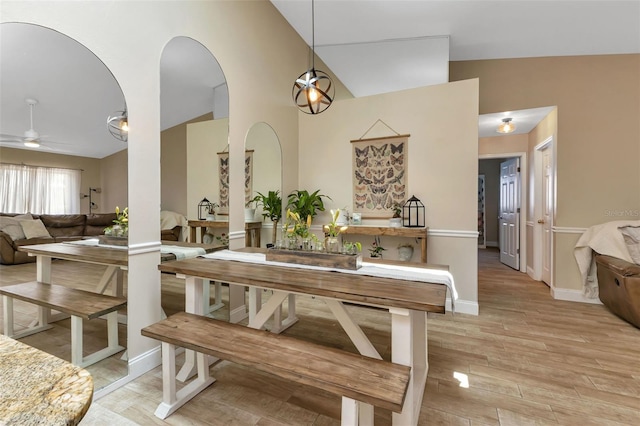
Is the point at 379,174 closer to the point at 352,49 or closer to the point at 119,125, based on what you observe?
the point at 352,49

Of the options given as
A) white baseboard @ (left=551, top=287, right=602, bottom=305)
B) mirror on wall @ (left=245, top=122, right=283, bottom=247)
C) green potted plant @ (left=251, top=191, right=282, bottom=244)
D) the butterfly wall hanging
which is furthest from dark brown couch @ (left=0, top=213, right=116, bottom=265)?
white baseboard @ (left=551, top=287, right=602, bottom=305)

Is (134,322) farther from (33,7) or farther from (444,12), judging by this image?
(444,12)

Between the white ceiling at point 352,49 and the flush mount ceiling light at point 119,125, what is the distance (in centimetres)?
4

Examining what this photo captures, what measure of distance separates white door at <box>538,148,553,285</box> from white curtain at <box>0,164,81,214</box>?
5116 mm

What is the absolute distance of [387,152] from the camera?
12.0 feet

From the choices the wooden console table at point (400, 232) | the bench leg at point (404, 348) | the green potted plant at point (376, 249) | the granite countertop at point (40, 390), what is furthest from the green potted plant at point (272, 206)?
the granite countertop at point (40, 390)

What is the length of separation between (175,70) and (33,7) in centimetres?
88

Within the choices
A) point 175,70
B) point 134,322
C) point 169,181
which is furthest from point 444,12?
point 134,322

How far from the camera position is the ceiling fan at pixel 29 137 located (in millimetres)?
1503

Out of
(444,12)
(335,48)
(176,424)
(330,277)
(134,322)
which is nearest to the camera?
(176,424)

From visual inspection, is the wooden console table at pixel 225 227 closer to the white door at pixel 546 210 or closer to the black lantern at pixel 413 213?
the black lantern at pixel 413 213

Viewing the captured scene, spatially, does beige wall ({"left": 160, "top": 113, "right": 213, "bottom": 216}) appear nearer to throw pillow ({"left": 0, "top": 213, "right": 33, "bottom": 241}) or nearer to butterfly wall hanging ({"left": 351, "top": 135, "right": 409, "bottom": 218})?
throw pillow ({"left": 0, "top": 213, "right": 33, "bottom": 241})

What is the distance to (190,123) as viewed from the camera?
8.16 feet

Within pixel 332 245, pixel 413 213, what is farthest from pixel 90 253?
pixel 413 213
